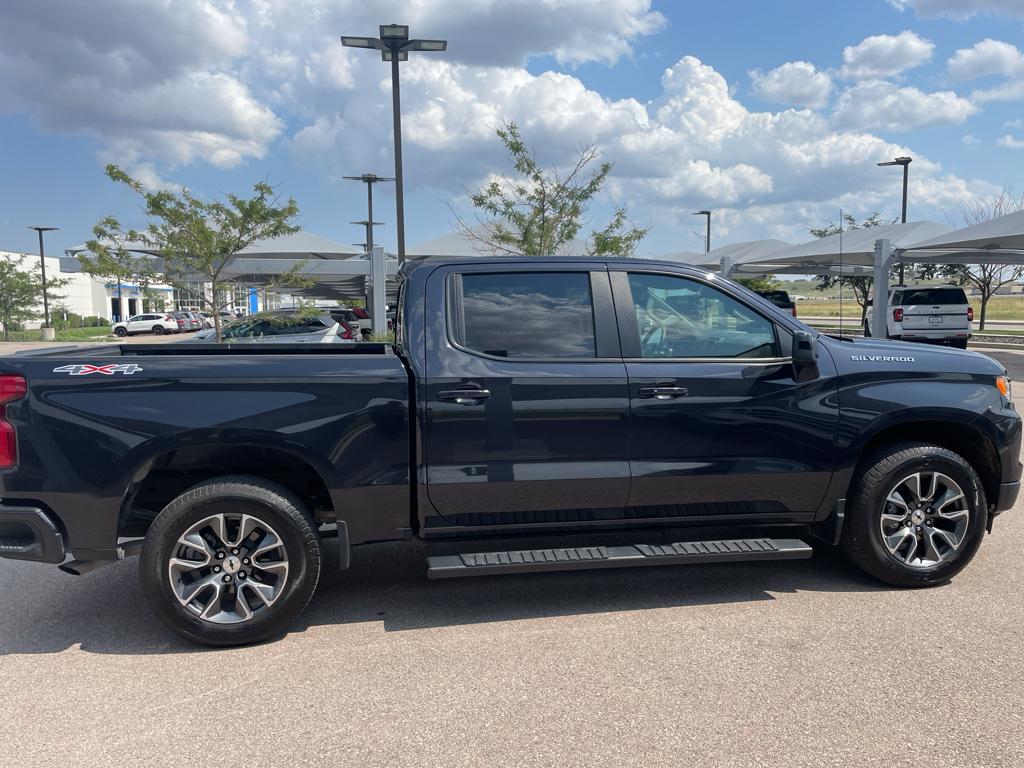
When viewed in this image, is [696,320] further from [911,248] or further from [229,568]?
[911,248]

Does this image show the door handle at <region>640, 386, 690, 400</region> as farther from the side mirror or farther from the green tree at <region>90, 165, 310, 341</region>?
the green tree at <region>90, 165, 310, 341</region>

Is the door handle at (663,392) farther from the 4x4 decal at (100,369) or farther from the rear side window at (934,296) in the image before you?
the rear side window at (934,296)

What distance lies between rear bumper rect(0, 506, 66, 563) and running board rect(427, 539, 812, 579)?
1.73 meters

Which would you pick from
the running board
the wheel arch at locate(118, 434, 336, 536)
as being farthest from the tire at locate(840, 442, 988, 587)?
the wheel arch at locate(118, 434, 336, 536)

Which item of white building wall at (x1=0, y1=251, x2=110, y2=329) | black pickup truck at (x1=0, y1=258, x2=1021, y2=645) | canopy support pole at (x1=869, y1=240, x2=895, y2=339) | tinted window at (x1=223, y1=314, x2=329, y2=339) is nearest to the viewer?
black pickup truck at (x1=0, y1=258, x2=1021, y2=645)

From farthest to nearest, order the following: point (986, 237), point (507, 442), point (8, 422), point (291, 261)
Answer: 1. point (291, 261)
2. point (986, 237)
3. point (507, 442)
4. point (8, 422)

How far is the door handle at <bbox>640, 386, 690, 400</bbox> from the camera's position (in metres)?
3.97

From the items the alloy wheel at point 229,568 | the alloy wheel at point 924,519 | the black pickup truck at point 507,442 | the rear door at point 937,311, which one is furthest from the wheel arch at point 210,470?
the rear door at point 937,311

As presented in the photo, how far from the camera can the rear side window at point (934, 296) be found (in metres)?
20.5

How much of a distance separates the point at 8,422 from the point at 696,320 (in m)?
3.36

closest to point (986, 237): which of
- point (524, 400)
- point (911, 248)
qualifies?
point (911, 248)

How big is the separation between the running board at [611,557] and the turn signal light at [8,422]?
1.97 metres

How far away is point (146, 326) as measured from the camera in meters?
48.4

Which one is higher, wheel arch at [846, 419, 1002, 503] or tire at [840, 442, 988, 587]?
wheel arch at [846, 419, 1002, 503]
